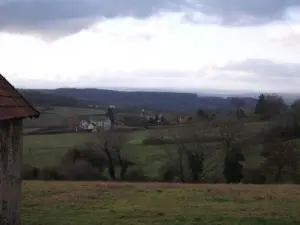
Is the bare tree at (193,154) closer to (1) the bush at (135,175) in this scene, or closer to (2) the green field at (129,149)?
(2) the green field at (129,149)

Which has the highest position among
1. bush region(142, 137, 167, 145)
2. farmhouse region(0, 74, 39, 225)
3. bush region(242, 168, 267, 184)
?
farmhouse region(0, 74, 39, 225)

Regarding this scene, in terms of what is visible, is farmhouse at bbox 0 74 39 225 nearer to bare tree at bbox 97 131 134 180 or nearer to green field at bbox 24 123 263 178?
green field at bbox 24 123 263 178

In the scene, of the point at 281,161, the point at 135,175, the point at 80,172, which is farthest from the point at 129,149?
the point at 281,161

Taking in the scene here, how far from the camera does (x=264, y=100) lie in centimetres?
A: 7050

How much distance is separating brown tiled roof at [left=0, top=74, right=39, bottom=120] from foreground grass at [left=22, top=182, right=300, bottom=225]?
14.0ft

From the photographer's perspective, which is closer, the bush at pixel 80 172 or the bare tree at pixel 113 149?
the bush at pixel 80 172

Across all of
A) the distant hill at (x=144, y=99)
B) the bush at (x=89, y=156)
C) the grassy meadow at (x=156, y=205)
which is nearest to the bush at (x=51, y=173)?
the bush at (x=89, y=156)

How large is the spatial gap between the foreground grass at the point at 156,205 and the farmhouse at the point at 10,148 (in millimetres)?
3472

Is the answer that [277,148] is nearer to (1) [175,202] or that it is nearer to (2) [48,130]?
(1) [175,202]

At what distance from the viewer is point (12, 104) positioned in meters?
10.5

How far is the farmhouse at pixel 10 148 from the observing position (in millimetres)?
10164

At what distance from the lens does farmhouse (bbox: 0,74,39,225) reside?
400 inches

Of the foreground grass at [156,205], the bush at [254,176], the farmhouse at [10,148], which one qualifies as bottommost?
the bush at [254,176]

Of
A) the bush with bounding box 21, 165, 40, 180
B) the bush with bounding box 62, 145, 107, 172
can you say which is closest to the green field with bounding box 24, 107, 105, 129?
the bush with bounding box 62, 145, 107, 172
